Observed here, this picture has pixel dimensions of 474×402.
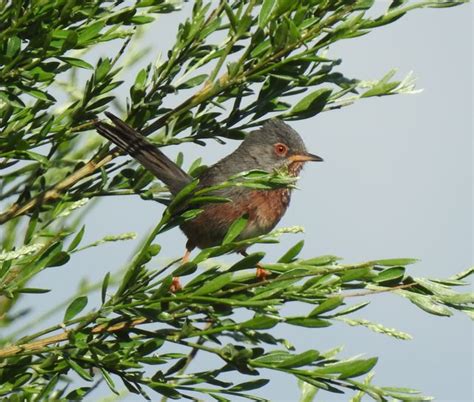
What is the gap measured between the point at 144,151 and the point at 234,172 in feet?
5.30

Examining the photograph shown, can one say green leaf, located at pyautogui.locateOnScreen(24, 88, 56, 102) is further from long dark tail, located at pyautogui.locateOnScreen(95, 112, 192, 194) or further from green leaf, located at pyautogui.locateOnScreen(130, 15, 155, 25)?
green leaf, located at pyautogui.locateOnScreen(130, 15, 155, 25)

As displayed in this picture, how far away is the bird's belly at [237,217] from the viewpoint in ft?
19.4

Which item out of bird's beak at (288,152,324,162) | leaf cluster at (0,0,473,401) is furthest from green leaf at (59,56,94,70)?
bird's beak at (288,152,324,162)

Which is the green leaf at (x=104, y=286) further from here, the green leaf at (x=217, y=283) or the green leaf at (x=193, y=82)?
the green leaf at (x=193, y=82)

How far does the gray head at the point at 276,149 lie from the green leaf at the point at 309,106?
1845 mm

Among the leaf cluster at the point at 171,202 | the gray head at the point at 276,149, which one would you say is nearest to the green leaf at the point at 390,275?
the leaf cluster at the point at 171,202

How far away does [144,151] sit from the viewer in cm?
484

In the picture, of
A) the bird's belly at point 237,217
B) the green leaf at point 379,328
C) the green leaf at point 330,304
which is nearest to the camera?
the green leaf at point 379,328

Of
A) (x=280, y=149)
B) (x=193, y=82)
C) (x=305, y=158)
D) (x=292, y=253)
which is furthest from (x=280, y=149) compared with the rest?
(x=292, y=253)

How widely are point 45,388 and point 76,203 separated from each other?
0.83 metres

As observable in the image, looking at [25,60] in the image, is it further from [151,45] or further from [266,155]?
[266,155]

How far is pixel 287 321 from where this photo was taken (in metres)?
3.84

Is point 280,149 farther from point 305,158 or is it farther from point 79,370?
point 79,370

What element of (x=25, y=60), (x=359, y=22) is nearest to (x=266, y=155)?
(x=359, y=22)
